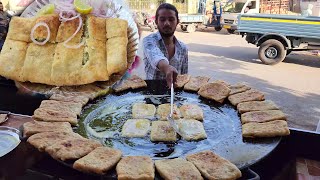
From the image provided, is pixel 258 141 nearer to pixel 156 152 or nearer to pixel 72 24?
pixel 156 152

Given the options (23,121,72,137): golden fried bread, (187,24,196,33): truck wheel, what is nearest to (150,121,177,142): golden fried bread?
(23,121,72,137): golden fried bread

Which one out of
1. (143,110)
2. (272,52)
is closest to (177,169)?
(143,110)

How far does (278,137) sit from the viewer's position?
2250 millimetres

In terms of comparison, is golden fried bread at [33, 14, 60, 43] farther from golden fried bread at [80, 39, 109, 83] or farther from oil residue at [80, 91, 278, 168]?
oil residue at [80, 91, 278, 168]

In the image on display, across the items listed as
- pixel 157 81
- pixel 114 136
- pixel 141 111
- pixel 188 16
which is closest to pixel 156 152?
pixel 114 136

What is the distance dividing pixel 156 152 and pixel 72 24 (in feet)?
3.39

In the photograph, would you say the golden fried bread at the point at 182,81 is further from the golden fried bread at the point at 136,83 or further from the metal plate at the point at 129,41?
the metal plate at the point at 129,41

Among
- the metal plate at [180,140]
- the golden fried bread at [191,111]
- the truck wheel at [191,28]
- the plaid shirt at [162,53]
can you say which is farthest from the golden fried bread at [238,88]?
the truck wheel at [191,28]

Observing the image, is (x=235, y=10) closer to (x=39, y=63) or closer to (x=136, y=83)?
(x=136, y=83)

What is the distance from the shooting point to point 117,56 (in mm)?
1540

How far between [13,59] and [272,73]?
9018mm

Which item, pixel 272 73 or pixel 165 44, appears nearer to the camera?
pixel 165 44

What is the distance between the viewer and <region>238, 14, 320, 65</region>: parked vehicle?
991 cm

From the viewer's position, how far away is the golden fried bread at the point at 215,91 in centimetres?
305
